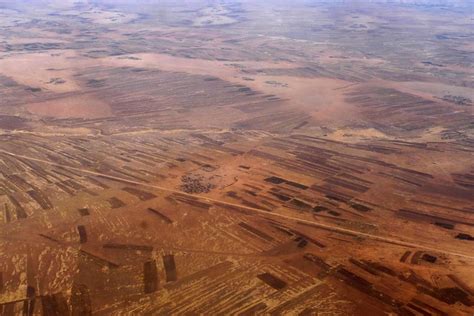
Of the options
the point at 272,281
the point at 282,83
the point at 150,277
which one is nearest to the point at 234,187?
the point at 272,281

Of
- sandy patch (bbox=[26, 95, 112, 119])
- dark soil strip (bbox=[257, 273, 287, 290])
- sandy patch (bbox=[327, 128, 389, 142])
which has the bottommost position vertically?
dark soil strip (bbox=[257, 273, 287, 290])

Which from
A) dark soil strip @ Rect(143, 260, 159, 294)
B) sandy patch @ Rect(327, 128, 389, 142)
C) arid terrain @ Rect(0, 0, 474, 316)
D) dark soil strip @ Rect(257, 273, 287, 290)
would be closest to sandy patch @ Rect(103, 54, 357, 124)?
arid terrain @ Rect(0, 0, 474, 316)

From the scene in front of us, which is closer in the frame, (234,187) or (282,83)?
(234,187)

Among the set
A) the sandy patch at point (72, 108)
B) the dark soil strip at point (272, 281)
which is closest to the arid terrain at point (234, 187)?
the dark soil strip at point (272, 281)

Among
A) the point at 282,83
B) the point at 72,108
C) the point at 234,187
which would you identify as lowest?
the point at 234,187

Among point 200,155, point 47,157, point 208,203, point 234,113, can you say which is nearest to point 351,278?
point 208,203

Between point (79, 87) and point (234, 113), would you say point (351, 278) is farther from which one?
point (79, 87)

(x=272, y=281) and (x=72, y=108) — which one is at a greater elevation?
(x=72, y=108)

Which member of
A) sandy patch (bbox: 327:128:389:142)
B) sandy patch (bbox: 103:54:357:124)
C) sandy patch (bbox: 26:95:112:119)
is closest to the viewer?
sandy patch (bbox: 327:128:389:142)

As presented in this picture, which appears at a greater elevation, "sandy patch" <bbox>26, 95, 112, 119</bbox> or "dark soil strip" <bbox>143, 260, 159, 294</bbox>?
"sandy patch" <bbox>26, 95, 112, 119</bbox>

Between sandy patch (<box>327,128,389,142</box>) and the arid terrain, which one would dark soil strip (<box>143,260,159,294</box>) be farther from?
sandy patch (<box>327,128,389,142</box>)

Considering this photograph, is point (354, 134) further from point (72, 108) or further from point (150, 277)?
point (72, 108)
